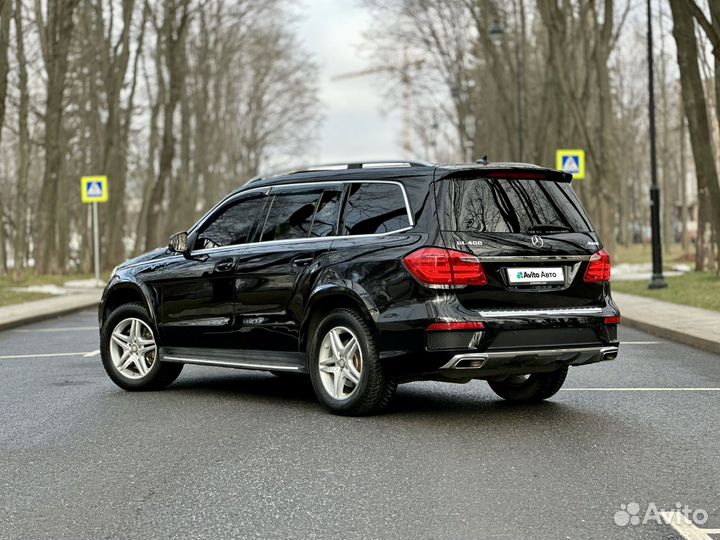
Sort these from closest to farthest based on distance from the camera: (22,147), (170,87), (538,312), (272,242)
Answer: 1. (538,312)
2. (272,242)
3. (22,147)
4. (170,87)

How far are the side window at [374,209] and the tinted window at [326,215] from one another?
12 cm

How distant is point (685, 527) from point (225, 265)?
17.5ft

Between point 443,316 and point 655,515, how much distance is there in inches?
107

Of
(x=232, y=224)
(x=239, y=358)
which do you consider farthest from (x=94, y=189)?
(x=239, y=358)

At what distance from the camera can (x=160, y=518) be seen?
584cm

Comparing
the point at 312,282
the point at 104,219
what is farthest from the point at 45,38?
the point at 312,282

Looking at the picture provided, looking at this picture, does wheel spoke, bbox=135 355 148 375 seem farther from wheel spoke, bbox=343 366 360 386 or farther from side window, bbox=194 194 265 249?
wheel spoke, bbox=343 366 360 386

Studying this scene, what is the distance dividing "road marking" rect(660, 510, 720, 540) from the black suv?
2.60 m

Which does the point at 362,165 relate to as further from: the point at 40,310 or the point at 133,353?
the point at 40,310

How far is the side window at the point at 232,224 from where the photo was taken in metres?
10.1

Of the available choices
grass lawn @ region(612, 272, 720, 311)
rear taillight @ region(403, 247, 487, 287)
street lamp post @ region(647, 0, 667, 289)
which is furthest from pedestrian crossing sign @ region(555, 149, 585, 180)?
rear taillight @ region(403, 247, 487, 287)

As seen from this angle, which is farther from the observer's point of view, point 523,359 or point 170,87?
point 170,87

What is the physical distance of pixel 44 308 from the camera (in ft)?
76.6

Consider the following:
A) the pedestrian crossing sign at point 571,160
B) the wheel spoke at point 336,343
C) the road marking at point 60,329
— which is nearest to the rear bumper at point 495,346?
the wheel spoke at point 336,343
